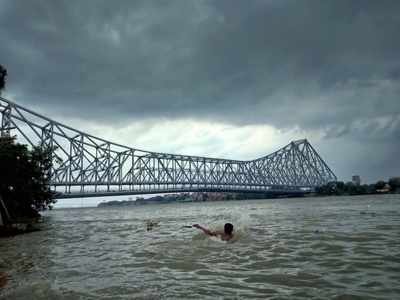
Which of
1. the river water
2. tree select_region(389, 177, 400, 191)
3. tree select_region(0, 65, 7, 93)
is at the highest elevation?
tree select_region(0, 65, 7, 93)

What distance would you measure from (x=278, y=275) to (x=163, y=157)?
95951 millimetres

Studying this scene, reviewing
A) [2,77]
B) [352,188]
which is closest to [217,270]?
[2,77]

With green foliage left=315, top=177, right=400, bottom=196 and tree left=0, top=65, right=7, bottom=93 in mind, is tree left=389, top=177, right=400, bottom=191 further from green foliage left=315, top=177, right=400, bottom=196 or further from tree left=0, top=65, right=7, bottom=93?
tree left=0, top=65, right=7, bottom=93

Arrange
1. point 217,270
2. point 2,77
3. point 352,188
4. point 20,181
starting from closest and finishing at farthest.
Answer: point 217,270, point 2,77, point 20,181, point 352,188

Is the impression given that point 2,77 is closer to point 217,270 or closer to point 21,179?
point 21,179

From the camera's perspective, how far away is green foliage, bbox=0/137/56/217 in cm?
2577

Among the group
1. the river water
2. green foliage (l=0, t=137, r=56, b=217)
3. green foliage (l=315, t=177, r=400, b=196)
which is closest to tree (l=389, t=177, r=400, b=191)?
green foliage (l=315, t=177, r=400, b=196)

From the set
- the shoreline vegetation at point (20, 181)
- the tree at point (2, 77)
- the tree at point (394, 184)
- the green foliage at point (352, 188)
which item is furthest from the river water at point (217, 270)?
the green foliage at point (352, 188)

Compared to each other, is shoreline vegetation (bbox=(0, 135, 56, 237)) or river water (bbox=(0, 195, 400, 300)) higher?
shoreline vegetation (bbox=(0, 135, 56, 237))

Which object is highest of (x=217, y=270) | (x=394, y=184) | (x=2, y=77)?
(x=2, y=77)

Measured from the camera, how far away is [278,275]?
633cm

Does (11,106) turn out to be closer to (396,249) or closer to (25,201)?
(25,201)

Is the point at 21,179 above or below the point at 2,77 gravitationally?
below

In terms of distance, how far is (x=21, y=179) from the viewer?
27.1 meters
